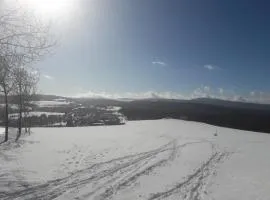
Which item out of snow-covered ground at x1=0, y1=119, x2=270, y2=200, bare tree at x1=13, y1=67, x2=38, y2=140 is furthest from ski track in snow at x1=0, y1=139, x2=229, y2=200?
bare tree at x1=13, y1=67, x2=38, y2=140

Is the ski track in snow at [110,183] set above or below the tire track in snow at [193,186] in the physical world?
above

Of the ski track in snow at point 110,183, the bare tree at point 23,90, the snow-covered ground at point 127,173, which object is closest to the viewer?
the ski track in snow at point 110,183

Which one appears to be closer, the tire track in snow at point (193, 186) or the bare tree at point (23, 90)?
the tire track in snow at point (193, 186)

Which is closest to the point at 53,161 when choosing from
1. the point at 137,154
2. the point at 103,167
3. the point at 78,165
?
the point at 78,165

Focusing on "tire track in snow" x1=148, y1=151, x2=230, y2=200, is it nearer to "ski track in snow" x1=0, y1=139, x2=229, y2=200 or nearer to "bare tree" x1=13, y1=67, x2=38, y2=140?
"ski track in snow" x1=0, y1=139, x2=229, y2=200

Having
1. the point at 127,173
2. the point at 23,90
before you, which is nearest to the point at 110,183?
the point at 127,173

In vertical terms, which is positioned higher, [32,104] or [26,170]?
[32,104]

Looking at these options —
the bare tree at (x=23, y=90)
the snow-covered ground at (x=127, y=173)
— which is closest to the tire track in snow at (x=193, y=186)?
the snow-covered ground at (x=127, y=173)

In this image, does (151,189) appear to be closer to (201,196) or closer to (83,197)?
(201,196)

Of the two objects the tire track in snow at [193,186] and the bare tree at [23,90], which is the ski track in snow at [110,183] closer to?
the tire track in snow at [193,186]
